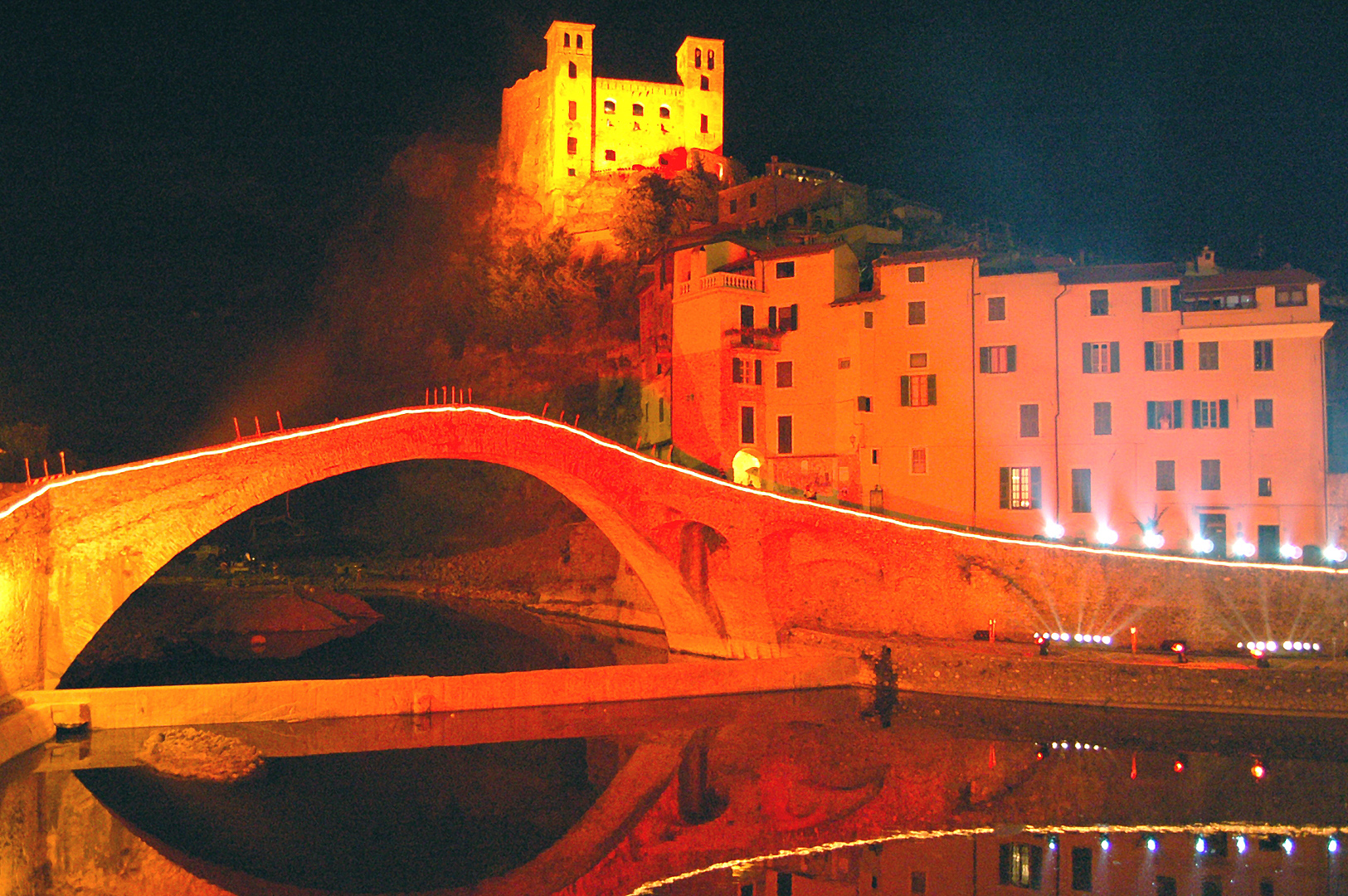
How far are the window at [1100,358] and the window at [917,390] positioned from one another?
439cm

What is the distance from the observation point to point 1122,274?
3030 centimetres

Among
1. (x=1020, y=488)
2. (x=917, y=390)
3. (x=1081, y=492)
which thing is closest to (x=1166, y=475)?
(x=1081, y=492)

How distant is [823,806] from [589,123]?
2033 inches

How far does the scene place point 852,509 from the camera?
26.8 m

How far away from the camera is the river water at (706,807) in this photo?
14203 mm

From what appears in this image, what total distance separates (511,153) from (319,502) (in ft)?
80.1

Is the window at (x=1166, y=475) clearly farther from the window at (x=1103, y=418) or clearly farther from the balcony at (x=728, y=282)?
the balcony at (x=728, y=282)

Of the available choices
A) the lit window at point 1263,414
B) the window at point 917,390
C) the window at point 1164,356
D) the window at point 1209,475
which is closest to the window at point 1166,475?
the window at point 1209,475

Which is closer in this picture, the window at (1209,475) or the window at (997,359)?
the window at (1209,475)

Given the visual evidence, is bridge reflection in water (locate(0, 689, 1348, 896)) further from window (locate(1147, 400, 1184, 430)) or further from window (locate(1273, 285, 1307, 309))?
window (locate(1273, 285, 1307, 309))

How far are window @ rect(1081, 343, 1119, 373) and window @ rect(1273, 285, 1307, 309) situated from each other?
445 centimetres

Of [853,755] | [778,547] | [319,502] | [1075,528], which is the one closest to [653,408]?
[778,547]

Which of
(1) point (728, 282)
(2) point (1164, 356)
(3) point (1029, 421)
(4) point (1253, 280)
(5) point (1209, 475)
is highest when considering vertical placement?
(1) point (728, 282)

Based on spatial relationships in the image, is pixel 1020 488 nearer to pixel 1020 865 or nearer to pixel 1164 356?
pixel 1164 356
